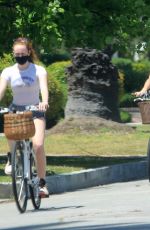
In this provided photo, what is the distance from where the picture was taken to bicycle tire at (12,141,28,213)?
1176 centimetres

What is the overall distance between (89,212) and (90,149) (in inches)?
361

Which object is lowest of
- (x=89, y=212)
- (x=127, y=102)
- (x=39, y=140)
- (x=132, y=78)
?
(x=127, y=102)

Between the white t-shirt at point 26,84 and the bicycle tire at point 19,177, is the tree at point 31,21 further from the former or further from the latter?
the bicycle tire at point 19,177

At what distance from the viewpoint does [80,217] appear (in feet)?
36.5

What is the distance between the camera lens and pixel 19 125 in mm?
11656

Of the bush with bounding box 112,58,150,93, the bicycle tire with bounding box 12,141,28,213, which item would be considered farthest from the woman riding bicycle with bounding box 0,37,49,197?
the bush with bounding box 112,58,150,93

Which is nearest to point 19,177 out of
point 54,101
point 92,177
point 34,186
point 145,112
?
point 34,186

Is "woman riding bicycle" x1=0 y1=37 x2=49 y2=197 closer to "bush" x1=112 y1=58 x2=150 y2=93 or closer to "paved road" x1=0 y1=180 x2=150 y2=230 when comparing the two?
"paved road" x1=0 y1=180 x2=150 y2=230

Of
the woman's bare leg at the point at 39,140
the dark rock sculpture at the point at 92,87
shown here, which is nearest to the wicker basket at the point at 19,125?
the woman's bare leg at the point at 39,140

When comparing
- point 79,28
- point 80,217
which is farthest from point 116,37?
point 80,217

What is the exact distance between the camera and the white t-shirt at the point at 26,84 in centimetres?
1209

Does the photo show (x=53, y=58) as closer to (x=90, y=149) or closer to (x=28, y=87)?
(x=90, y=149)

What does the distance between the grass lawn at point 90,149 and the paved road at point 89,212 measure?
1.53 metres

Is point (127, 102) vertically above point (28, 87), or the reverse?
point (28, 87)
